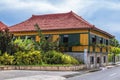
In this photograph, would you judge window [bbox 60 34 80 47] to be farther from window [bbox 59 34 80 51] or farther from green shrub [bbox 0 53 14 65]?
green shrub [bbox 0 53 14 65]

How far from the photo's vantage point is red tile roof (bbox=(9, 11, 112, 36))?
45747 millimetres

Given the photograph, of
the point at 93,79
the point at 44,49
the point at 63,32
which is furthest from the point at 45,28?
the point at 93,79

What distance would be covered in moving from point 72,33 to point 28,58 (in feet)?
34.9

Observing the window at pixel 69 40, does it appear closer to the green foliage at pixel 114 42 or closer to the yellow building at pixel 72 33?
the yellow building at pixel 72 33

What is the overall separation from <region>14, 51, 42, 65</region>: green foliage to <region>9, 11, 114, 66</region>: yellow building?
27.5 feet

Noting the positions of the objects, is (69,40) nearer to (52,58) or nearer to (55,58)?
(55,58)

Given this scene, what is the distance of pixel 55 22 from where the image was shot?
158 feet

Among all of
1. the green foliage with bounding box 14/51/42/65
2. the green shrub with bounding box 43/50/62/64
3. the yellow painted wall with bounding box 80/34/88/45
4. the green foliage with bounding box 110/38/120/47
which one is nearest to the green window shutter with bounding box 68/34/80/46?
the yellow painted wall with bounding box 80/34/88/45

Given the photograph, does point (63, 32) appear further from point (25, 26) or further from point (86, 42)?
point (25, 26)

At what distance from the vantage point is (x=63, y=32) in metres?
46.1

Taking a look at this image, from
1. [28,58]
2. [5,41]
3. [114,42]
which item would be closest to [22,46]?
[5,41]

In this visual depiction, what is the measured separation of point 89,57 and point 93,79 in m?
21.1

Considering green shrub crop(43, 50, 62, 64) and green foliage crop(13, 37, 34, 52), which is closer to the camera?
green foliage crop(13, 37, 34, 52)

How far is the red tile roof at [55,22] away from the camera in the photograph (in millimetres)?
45747
